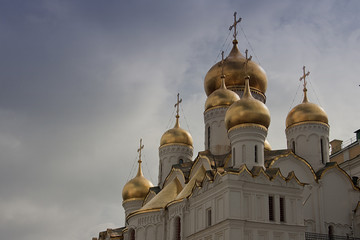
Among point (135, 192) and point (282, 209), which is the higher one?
point (135, 192)

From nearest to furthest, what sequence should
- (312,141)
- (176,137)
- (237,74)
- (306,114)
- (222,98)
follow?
1. (312,141)
2. (306,114)
3. (222,98)
4. (237,74)
5. (176,137)

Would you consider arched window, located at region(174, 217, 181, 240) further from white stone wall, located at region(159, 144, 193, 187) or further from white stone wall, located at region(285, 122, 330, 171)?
white stone wall, located at region(285, 122, 330, 171)

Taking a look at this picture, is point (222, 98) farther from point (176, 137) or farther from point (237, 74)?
point (176, 137)

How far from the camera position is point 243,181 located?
71.2ft

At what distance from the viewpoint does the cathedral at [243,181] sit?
2167 cm

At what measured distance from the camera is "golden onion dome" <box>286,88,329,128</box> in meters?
27.8

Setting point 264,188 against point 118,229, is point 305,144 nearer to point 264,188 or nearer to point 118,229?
point 264,188

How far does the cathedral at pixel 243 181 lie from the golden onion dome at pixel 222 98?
0.17ft

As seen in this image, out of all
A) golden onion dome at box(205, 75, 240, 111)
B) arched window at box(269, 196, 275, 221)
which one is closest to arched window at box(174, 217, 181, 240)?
arched window at box(269, 196, 275, 221)

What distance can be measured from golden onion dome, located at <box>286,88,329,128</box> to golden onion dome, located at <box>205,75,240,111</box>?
2929 mm

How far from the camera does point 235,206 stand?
69.8 ft

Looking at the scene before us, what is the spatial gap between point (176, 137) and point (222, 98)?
416 cm

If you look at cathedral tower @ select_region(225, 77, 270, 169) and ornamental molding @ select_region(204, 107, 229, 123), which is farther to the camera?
ornamental molding @ select_region(204, 107, 229, 123)

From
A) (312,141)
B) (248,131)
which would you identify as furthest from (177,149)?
(248,131)
